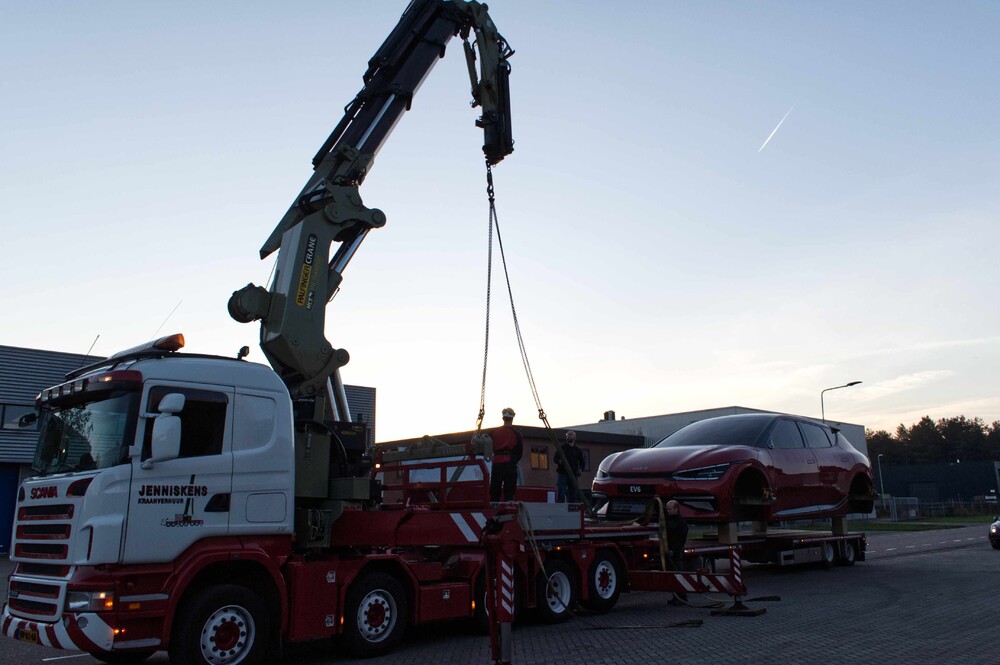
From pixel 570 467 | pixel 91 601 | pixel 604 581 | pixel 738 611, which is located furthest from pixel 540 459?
pixel 91 601

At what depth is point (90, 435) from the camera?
271 inches

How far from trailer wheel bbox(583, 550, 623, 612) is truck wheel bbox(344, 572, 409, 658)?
295cm

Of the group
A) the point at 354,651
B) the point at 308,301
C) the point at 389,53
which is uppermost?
the point at 389,53

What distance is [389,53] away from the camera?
10.8 meters

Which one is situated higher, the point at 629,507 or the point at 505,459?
the point at 505,459

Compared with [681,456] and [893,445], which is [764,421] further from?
[893,445]

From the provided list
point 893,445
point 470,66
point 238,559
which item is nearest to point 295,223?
point 470,66

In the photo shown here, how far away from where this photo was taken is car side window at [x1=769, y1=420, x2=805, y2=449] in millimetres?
12658

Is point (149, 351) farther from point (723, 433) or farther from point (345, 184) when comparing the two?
point (723, 433)

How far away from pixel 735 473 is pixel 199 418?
7.44 meters

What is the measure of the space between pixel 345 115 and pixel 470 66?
1.98 meters

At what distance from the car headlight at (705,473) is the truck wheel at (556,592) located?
7.71 ft

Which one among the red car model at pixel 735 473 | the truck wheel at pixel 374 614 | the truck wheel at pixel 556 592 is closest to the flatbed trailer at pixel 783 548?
the red car model at pixel 735 473

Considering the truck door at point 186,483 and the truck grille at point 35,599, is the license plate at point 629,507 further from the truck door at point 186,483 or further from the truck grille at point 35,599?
the truck grille at point 35,599
